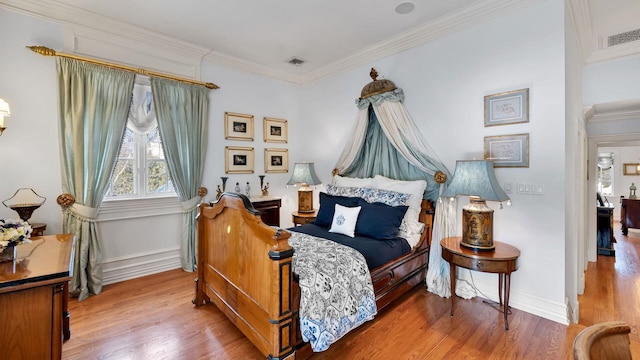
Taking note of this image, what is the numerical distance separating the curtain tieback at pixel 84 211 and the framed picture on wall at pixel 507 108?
431 cm

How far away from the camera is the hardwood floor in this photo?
205 cm

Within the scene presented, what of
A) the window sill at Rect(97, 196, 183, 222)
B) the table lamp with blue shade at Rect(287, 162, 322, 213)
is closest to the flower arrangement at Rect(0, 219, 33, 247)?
the window sill at Rect(97, 196, 183, 222)

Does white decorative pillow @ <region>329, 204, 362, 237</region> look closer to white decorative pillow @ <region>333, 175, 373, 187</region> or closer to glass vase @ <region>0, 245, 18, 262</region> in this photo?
white decorative pillow @ <region>333, 175, 373, 187</region>

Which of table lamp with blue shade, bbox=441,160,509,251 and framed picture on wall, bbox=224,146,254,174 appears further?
framed picture on wall, bbox=224,146,254,174

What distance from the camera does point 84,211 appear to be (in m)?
2.98

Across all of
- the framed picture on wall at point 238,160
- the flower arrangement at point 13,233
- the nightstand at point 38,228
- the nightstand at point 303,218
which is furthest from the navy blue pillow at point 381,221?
the nightstand at point 38,228

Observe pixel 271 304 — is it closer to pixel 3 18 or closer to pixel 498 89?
pixel 498 89

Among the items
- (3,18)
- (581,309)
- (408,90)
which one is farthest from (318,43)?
(581,309)

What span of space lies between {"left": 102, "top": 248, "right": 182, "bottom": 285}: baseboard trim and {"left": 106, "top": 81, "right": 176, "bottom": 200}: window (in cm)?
77

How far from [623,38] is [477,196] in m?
2.96

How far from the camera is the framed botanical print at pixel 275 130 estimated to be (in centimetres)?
463

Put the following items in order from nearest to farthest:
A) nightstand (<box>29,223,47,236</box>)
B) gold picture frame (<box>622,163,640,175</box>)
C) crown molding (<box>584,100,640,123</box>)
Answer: nightstand (<box>29,223,47,236</box>) < crown molding (<box>584,100,640,123</box>) < gold picture frame (<box>622,163,640,175</box>)

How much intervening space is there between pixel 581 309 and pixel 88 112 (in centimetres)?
568

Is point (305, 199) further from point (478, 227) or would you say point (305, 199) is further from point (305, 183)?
point (478, 227)
